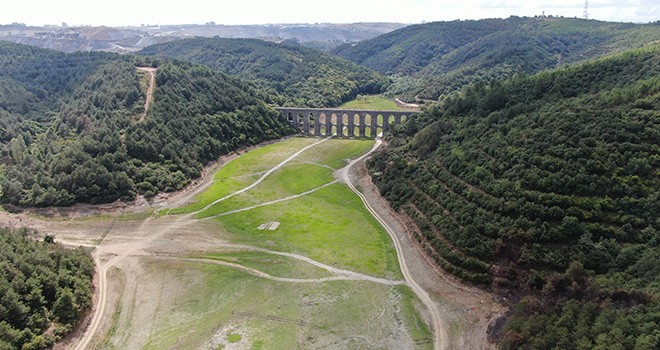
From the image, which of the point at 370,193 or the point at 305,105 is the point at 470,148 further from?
the point at 305,105

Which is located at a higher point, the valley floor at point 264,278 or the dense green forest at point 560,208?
the dense green forest at point 560,208

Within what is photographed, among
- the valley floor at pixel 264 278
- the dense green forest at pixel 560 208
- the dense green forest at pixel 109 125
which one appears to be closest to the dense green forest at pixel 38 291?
the valley floor at pixel 264 278

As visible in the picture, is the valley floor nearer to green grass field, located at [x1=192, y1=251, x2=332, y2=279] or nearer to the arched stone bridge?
green grass field, located at [x1=192, y1=251, x2=332, y2=279]

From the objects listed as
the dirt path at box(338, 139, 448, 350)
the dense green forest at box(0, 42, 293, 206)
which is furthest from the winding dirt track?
the dense green forest at box(0, 42, 293, 206)

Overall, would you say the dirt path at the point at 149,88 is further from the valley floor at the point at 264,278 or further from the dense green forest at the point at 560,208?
the dense green forest at the point at 560,208

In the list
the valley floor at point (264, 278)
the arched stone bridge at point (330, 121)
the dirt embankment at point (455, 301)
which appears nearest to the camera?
the dirt embankment at point (455, 301)
